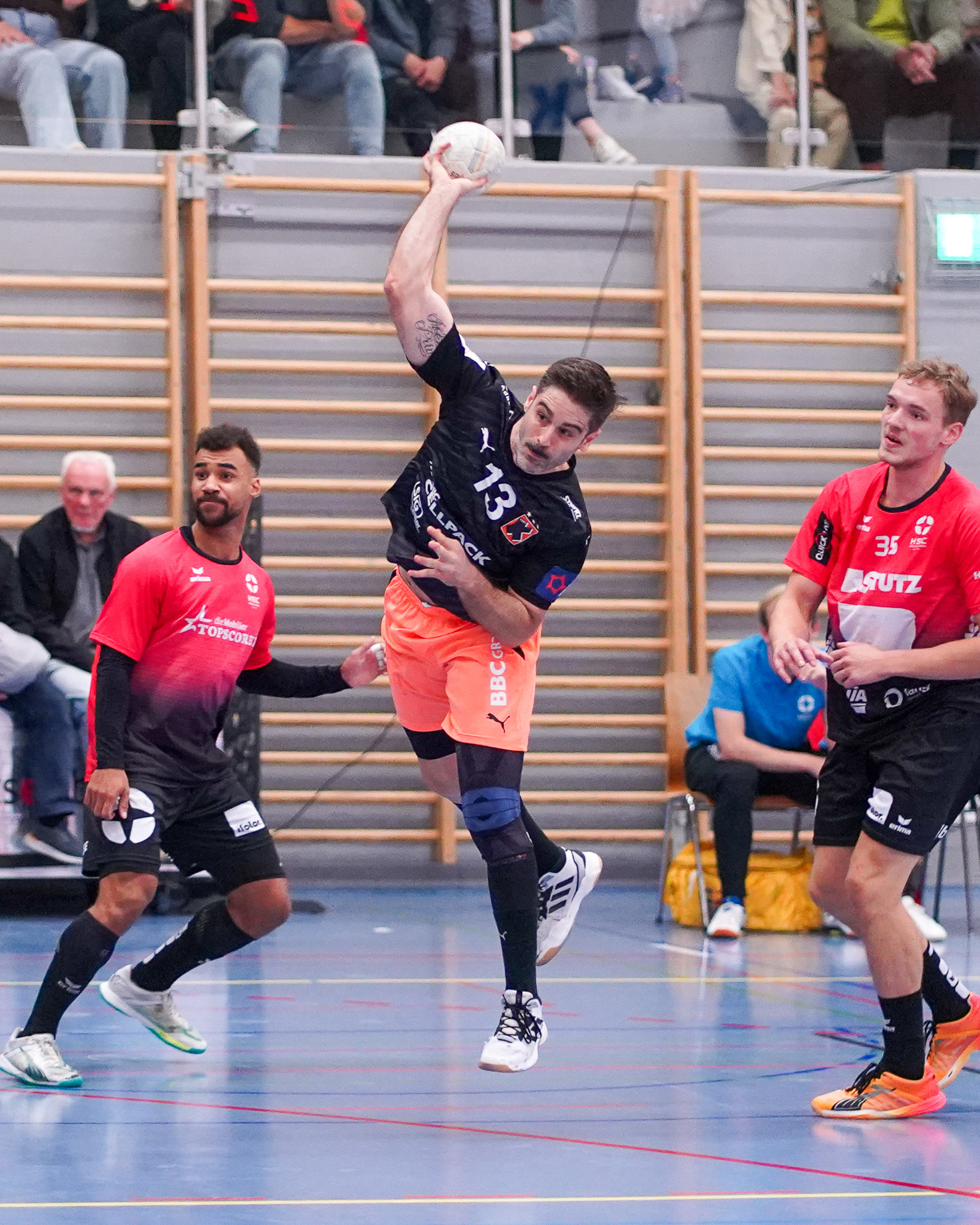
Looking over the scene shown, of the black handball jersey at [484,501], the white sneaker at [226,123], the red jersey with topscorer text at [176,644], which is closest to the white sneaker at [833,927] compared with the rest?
the black handball jersey at [484,501]

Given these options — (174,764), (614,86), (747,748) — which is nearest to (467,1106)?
(174,764)

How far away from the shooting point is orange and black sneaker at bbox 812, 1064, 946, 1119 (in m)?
3.85

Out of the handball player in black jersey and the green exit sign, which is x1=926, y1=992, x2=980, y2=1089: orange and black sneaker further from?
the green exit sign

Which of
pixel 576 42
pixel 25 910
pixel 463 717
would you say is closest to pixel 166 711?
pixel 463 717

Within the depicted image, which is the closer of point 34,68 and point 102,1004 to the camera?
point 102,1004

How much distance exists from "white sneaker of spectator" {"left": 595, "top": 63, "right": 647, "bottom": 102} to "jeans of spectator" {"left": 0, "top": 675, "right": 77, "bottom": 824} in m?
4.09

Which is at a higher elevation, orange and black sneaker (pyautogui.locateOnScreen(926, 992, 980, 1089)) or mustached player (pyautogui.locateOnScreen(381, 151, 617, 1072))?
mustached player (pyautogui.locateOnScreen(381, 151, 617, 1072))

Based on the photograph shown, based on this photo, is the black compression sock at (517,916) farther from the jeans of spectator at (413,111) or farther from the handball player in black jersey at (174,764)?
the jeans of spectator at (413,111)

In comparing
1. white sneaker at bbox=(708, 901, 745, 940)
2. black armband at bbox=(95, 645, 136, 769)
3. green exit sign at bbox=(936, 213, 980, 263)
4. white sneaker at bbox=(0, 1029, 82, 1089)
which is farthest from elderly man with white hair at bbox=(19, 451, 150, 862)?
green exit sign at bbox=(936, 213, 980, 263)

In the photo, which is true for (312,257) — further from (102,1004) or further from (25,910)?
(102,1004)

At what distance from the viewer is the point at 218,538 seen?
438 cm

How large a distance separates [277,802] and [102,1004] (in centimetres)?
311

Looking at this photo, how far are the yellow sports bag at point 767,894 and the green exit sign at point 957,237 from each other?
351cm

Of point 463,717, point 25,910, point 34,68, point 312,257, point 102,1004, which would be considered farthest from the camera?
point 312,257
